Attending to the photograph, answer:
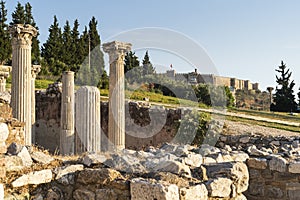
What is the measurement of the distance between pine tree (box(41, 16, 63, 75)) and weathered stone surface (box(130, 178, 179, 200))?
3348 cm

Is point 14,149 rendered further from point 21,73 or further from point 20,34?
point 20,34

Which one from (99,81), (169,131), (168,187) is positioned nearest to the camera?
(168,187)

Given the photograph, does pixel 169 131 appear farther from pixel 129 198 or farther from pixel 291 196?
pixel 129 198

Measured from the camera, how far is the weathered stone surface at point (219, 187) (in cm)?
378

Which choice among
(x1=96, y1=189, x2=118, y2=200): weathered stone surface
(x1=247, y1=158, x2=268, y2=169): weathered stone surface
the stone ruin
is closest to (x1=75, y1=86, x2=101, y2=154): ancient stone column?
the stone ruin

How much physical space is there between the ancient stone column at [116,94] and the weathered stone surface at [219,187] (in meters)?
6.72

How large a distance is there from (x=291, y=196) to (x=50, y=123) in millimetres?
14839

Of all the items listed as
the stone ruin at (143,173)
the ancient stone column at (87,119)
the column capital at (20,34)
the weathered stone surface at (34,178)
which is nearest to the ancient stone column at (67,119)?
the ancient stone column at (87,119)

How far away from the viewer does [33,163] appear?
3.87 metres

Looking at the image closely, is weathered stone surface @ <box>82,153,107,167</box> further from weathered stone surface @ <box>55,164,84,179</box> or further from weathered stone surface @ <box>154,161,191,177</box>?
weathered stone surface @ <box>154,161,191,177</box>

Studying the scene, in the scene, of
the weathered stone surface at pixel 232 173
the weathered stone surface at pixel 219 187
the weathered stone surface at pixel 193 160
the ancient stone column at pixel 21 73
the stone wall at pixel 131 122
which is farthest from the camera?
the stone wall at pixel 131 122

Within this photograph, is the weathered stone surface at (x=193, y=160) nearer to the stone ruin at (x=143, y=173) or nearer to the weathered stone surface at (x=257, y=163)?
the stone ruin at (x=143, y=173)

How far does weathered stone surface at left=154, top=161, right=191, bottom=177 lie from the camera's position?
3835mm

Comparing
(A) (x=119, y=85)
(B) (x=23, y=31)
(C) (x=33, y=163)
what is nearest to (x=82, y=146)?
(A) (x=119, y=85)
